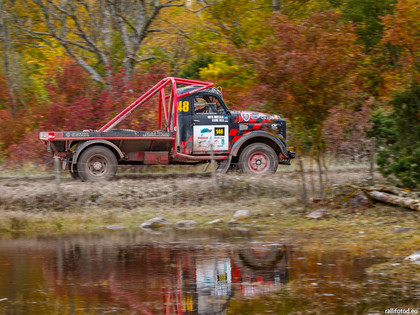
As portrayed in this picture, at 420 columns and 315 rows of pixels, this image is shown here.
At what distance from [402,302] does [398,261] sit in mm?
1997

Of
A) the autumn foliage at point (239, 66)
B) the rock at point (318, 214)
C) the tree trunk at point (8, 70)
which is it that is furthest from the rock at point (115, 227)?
the tree trunk at point (8, 70)

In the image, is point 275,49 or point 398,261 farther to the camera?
point 275,49

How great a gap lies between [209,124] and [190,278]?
326 inches

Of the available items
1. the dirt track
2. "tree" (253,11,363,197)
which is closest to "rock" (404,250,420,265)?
"tree" (253,11,363,197)

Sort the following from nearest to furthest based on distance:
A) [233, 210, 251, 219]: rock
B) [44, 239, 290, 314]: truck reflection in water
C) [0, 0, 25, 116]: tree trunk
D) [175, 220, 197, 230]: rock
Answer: [44, 239, 290, 314]: truck reflection in water, [175, 220, 197, 230]: rock, [233, 210, 251, 219]: rock, [0, 0, 25, 116]: tree trunk

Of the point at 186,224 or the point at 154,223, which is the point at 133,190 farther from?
the point at 186,224

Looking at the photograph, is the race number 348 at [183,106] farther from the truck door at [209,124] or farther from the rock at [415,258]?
the rock at [415,258]

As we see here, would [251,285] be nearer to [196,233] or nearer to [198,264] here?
[198,264]

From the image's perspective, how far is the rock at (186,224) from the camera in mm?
12273

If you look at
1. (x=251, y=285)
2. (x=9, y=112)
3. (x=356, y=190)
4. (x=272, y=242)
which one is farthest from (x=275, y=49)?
(x=9, y=112)

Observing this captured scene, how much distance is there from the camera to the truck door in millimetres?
15914

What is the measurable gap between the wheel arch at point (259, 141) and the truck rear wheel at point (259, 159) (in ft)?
0.62

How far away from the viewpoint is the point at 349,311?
21.2 feet

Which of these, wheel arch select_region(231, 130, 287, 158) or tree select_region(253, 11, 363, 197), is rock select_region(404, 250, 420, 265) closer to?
tree select_region(253, 11, 363, 197)
